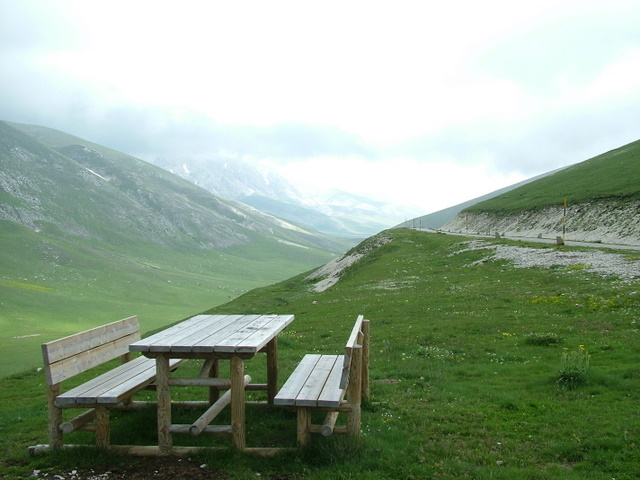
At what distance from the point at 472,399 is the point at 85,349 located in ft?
26.9

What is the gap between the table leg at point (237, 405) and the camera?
27.0 feet

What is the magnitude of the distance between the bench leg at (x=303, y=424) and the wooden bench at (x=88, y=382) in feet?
10.5

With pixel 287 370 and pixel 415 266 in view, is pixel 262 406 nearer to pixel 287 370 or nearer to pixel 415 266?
pixel 287 370

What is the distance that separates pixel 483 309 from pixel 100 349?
52.4ft

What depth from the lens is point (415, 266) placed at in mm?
42156

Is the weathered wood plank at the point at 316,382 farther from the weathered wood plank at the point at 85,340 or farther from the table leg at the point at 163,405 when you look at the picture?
the weathered wood plank at the point at 85,340

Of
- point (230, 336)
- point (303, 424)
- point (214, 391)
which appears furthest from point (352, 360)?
point (214, 391)

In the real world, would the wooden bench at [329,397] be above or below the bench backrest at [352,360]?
below

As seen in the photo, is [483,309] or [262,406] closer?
[262,406]

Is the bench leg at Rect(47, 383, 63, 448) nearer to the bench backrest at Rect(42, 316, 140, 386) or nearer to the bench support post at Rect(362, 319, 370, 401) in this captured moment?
the bench backrest at Rect(42, 316, 140, 386)

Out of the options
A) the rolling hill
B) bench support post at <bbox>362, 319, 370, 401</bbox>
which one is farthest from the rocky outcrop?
bench support post at <bbox>362, 319, 370, 401</bbox>

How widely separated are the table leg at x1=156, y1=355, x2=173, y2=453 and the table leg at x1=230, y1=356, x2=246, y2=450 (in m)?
1.14

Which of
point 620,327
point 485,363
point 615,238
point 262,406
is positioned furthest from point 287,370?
point 615,238

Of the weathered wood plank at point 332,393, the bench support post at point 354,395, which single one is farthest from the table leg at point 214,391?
the bench support post at point 354,395
